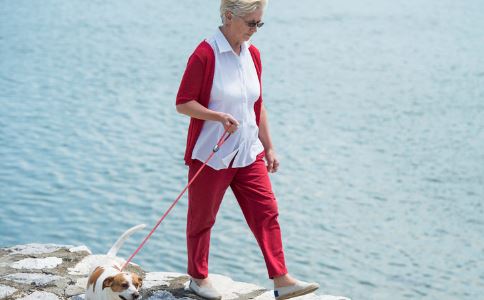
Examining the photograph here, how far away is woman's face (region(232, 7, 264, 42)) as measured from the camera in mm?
4352

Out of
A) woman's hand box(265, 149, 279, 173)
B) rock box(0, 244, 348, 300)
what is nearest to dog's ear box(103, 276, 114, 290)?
rock box(0, 244, 348, 300)

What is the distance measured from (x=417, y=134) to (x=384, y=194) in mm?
2390

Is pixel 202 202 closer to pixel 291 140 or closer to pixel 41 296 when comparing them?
pixel 41 296

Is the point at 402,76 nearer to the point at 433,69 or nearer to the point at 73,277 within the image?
the point at 433,69

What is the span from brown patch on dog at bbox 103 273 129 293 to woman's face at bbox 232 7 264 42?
1216 mm

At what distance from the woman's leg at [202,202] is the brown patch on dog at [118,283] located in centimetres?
60

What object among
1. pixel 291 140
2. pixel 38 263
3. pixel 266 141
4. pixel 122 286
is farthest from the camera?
pixel 291 140

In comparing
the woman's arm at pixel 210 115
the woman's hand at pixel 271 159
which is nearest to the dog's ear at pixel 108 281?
the woman's arm at pixel 210 115

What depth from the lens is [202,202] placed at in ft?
15.2

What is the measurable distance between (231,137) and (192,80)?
34cm

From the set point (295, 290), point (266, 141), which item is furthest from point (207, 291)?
point (266, 141)

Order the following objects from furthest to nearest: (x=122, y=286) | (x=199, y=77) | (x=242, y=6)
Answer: (x=199, y=77) → (x=242, y=6) → (x=122, y=286)

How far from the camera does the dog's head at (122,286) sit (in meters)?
4.18

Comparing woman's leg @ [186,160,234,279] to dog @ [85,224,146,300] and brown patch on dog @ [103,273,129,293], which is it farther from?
brown patch on dog @ [103,273,129,293]
